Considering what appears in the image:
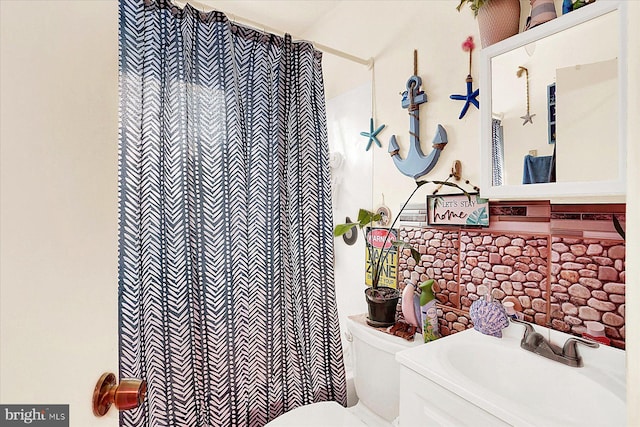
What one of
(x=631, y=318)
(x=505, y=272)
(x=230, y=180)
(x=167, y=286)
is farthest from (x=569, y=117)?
(x=167, y=286)

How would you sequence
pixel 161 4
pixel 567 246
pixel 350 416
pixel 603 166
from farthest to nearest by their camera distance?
pixel 350 416 → pixel 161 4 → pixel 567 246 → pixel 603 166

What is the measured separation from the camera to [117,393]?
1.59 ft

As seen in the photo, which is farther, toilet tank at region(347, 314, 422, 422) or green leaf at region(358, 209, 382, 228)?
green leaf at region(358, 209, 382, 228)

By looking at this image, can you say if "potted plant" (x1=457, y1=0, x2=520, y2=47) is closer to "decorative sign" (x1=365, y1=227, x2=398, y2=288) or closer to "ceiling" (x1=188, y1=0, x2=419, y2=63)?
"ceiling" (x1=188, y1=0, x2=419, y2=63)

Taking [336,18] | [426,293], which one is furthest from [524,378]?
[336,18]

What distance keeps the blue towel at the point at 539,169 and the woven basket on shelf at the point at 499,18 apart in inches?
17.6

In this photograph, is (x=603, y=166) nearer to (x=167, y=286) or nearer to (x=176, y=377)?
(x=167, y=286)

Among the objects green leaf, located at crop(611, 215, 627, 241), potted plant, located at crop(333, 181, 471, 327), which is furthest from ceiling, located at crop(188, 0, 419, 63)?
green leaf, located at crop(611, 215, 627, 241)

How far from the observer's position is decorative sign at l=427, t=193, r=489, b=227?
51.4 inches

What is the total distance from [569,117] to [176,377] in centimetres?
162

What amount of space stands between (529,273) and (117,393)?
124 centimetres

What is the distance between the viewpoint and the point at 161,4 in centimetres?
129

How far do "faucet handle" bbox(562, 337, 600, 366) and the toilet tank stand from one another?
0.49 metres

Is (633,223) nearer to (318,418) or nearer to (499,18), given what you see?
(499,18)
